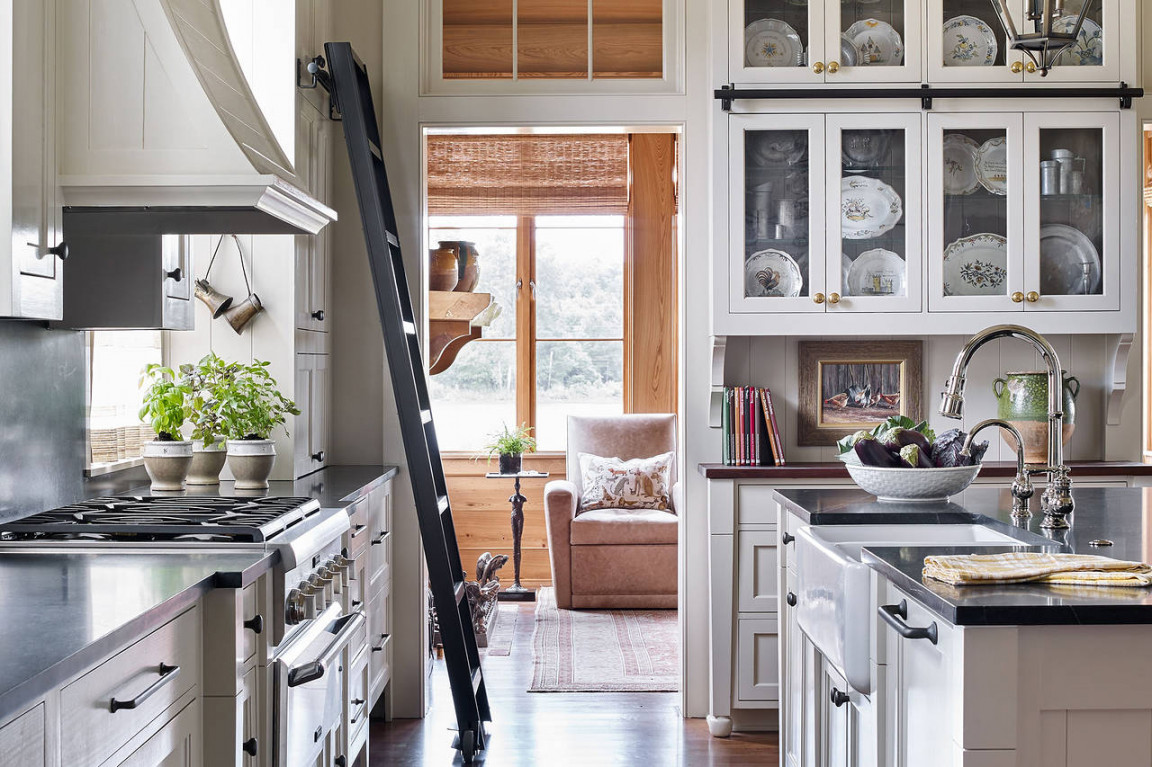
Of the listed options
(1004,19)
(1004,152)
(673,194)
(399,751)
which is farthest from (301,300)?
(673,194)

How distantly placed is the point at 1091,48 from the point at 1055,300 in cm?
89

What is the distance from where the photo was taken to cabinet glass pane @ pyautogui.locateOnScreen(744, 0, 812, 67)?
344cm

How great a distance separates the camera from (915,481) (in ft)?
A: 7.92

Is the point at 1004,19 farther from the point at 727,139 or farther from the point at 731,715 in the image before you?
the point at 731,715

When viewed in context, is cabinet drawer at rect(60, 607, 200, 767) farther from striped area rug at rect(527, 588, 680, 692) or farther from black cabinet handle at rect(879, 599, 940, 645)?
striped area rug at rect(527, 588, 680, 692)

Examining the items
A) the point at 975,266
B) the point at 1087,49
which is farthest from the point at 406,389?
the point at 1087,49

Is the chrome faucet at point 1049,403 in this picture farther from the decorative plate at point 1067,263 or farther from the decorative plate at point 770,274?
the decorative plate at point 1067,263

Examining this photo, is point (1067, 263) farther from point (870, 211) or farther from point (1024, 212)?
point (870, 211)

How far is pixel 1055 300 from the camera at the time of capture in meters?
3.44

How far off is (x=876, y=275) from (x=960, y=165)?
49 cm

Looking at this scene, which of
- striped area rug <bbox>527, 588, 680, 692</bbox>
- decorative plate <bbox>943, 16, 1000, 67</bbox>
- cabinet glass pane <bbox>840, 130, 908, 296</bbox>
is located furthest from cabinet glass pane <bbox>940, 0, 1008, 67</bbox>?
striped area rug <bbox>527, 588, 680, 692</bbox>

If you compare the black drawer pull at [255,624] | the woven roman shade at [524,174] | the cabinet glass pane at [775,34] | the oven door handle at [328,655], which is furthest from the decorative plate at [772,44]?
the black drawer pull at [255,624]

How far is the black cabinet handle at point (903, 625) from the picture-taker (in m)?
1.46

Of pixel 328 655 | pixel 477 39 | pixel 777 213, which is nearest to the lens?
pixel 328 655
